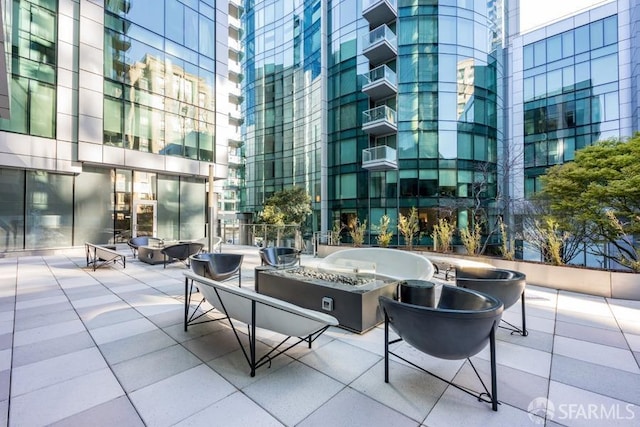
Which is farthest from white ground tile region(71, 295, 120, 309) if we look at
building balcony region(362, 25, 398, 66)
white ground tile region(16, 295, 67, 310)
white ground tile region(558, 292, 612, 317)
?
building balcony region(362, 25, 398, 66)

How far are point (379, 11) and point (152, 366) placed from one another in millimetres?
20268

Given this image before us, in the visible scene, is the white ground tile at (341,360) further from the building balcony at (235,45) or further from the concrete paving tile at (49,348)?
the building balcony at (235,45)

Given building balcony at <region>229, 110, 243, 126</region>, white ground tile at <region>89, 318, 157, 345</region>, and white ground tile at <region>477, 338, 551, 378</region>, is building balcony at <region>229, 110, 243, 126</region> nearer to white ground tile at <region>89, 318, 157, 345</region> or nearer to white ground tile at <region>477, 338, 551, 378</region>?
white ground tile at <region>89, 318, 157, 345</region>

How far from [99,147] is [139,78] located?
3.74 metres

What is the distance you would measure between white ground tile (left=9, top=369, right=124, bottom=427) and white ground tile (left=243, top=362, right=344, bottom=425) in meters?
1.15

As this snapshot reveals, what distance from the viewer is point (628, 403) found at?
2279mm

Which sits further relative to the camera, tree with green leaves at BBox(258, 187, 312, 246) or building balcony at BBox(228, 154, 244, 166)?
building balcony at BBox(228, 154, 244, 166)

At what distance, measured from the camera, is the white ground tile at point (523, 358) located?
9.13 ft

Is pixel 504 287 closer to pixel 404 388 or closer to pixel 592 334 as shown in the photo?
pixel 592 334

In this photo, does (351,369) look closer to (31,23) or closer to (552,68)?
(31,23)

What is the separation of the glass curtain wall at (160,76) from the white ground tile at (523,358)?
14.6 metres

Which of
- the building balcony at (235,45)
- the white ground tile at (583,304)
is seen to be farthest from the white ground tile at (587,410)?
the building balcony at (235,45)

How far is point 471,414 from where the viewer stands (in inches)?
84.4

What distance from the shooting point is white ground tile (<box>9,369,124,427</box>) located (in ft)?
6.84
